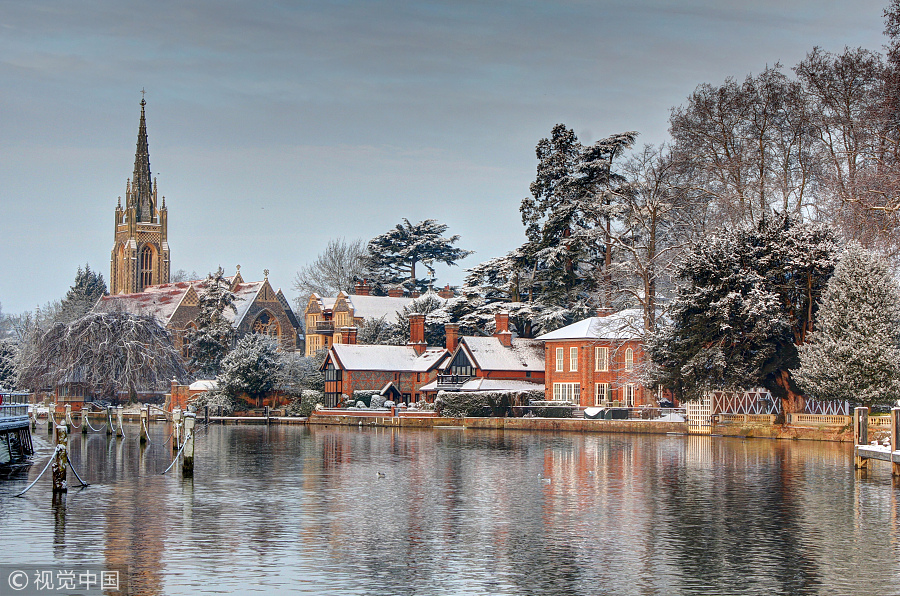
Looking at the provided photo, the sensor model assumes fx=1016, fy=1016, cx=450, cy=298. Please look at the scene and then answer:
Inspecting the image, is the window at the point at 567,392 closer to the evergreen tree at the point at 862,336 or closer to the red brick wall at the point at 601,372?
the red brick wall at the point at 601,372

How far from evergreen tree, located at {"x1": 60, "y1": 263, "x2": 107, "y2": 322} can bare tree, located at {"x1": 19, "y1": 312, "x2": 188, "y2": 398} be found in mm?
43215

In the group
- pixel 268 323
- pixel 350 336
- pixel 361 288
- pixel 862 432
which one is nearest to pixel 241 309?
pixel 268 323

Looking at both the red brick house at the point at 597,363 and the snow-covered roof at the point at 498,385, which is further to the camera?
the snow-covered roof at the point at 498,385

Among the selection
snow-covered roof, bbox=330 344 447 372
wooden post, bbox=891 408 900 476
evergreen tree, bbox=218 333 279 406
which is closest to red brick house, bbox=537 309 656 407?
snow-covered roof, bbox=330 344 447 372

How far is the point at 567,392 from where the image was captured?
217 ft

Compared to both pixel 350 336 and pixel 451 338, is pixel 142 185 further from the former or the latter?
pixel 451 338

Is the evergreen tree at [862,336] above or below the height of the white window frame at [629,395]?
above

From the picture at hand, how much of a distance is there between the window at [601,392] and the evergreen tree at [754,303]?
12286 millimetres

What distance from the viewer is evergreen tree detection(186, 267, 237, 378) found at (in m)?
88.0

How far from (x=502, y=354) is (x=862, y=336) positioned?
30492 mm

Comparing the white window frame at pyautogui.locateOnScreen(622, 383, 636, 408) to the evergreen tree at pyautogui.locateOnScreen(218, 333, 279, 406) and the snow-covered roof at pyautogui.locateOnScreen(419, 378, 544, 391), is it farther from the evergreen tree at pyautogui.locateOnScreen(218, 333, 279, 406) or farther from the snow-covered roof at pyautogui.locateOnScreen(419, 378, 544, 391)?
the evergreen tree at pyautogui.locateOnScreen(218, 333, 279, 406)

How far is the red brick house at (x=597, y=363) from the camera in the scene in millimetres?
62688

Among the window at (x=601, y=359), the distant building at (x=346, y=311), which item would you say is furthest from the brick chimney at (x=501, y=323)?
the distant building at (x=346, y=311)

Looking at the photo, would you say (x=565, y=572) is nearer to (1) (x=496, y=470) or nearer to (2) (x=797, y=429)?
(1) (x=496, y=470)
